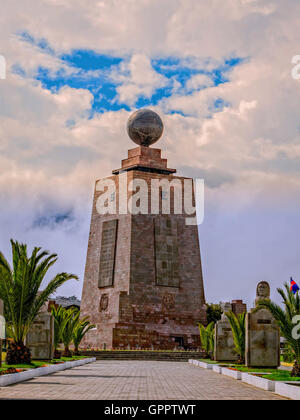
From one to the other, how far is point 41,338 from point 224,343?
8.07 m

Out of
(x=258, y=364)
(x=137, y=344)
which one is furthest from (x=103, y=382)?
(x=137, y=344)

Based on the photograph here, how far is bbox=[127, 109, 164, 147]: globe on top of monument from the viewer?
45469 mm

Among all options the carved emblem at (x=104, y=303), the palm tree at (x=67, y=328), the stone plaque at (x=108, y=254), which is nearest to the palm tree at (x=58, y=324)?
the palm tree at (x=67, y=328)

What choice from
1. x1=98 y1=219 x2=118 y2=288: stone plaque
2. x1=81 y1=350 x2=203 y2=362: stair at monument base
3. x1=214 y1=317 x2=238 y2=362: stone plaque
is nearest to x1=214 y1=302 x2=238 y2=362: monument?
x1=214 y1=317 x2=238 y2=362: stone plaque

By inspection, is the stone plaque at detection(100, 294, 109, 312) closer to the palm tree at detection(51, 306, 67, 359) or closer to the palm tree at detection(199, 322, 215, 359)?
the palm tree at detection(199, 322, 215, 359)

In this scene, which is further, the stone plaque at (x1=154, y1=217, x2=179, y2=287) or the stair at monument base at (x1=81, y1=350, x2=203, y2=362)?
the stone plaque at (x1=154, y1=217, x2=179, y2=287)

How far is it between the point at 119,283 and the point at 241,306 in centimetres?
1268

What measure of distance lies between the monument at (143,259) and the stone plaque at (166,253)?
0.07 m

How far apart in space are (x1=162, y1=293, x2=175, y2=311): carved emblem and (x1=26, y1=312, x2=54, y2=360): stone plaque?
63.2 ft

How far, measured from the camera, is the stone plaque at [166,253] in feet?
144

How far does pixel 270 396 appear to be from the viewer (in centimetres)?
1393

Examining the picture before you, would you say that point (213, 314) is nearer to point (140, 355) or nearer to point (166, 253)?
point (166, 253)

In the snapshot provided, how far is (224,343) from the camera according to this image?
27.9 meters

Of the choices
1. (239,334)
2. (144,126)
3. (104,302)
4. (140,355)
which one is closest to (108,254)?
(104,302)
